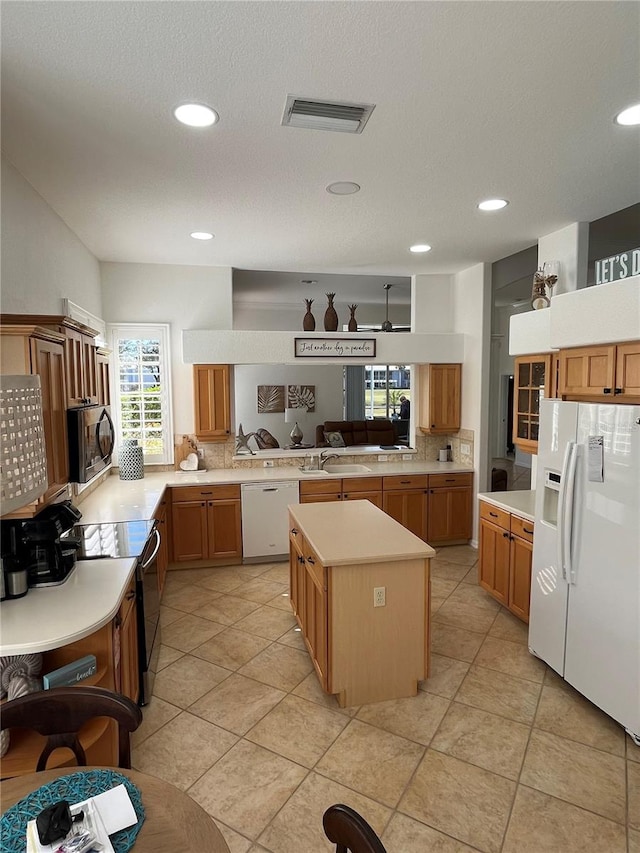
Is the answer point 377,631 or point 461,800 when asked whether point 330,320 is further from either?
point 461,800

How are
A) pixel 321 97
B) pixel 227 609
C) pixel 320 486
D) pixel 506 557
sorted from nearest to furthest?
pixel 321 97, pixel 506 557, pixel 227 609, pixel 320 486

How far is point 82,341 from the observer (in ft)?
9.93

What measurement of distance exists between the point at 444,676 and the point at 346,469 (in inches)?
104

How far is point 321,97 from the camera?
2.08m

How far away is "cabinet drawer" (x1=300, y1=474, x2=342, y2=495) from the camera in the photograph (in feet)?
16.5

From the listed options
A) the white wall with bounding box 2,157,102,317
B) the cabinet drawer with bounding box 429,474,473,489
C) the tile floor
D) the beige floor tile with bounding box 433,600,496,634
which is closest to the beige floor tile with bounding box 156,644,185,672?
the tile floor

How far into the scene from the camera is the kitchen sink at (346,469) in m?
5.32

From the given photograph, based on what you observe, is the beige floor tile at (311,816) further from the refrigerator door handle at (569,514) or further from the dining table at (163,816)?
the refrigerator door handle at (569,514)

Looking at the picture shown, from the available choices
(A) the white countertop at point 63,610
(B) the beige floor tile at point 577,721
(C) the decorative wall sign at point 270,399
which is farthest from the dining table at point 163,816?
(C) the decorative wall sign at point 270,399

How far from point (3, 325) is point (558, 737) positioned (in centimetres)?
327

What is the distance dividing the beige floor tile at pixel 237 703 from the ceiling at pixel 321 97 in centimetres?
300

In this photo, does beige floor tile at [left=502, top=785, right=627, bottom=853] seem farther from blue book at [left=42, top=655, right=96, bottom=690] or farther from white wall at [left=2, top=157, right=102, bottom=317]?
white wall at [left=2, top=157, right=102, bottom=317]

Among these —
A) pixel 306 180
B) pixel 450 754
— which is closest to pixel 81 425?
pixel 306 180

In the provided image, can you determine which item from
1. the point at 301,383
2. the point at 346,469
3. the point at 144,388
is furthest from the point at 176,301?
the point at 346,469
